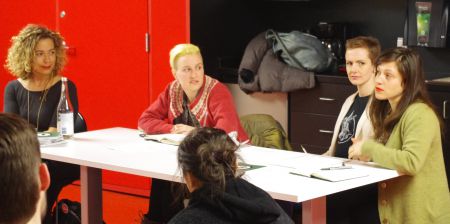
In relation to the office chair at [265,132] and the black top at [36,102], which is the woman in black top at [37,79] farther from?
the office chair at [265,132]

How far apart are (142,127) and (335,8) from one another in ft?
6.34

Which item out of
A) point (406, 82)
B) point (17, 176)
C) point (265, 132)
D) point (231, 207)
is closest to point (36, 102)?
point (265, 132)

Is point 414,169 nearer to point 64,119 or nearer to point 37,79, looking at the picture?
point 64,119

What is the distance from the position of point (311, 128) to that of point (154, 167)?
2009 mm

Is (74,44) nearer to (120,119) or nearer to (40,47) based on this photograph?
(120,119)

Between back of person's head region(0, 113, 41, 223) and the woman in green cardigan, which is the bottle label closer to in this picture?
the woman in green cardigan

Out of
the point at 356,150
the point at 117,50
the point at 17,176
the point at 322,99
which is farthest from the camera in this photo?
the point at 117,50

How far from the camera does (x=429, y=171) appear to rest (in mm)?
3324

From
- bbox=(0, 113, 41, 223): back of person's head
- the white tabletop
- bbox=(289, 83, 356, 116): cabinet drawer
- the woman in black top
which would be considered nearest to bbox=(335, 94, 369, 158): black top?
the white tabletop

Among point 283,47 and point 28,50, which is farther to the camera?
point 283,47

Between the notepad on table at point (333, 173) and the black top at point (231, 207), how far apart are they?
851 mm

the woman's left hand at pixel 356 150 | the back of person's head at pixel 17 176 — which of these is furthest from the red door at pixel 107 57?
the back of person's head at pixel 17 176

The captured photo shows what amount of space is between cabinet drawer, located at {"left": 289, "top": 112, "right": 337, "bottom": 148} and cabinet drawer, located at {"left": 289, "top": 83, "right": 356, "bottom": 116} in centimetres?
4

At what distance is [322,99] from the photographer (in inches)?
202
